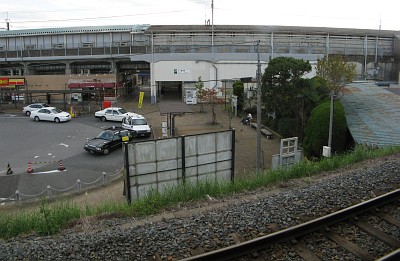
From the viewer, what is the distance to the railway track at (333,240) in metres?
4.80

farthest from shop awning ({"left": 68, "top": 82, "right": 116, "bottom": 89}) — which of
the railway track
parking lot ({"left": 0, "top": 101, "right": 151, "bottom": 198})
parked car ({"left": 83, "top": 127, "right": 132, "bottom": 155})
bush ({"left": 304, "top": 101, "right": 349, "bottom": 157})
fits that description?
the railway track

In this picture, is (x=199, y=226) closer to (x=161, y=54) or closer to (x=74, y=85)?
(x=161, y=54)

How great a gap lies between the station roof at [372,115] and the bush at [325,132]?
54 centimetres

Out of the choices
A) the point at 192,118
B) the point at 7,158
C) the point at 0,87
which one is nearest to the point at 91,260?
the point at 7,158

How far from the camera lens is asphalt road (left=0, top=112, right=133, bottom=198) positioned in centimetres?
1628

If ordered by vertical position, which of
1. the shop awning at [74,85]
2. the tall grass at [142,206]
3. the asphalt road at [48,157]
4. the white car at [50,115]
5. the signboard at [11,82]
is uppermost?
the signboard at [11,82]

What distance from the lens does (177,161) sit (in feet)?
34.2

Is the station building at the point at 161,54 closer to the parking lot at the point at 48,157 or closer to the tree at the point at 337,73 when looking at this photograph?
the parking lot at the point at 48,157

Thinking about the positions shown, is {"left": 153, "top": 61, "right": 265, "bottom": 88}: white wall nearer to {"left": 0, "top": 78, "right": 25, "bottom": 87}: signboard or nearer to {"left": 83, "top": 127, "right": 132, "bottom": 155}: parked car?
{"left": 0, "top": 78, "right": 25, "bottom": 87}: signboard

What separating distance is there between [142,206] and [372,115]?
15.9 meters

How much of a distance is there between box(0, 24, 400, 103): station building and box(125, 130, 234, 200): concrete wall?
1160 inches

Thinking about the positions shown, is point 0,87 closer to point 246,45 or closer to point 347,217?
point 246,45

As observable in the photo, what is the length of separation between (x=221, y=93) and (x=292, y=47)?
10.8 metres

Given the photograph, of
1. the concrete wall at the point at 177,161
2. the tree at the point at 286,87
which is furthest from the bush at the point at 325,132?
the concrete wall at the point at 177,161
